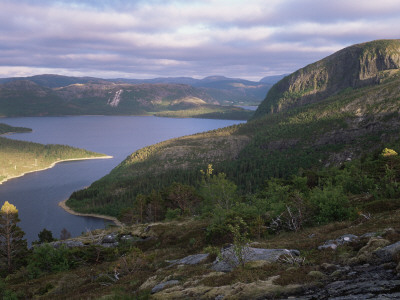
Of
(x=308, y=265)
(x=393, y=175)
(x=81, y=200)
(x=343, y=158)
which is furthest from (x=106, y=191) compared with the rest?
(x=308, y=265)

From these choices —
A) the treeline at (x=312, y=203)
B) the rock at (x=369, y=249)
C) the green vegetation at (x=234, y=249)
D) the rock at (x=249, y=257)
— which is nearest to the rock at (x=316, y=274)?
the green vegetation at (x=234, y=249)

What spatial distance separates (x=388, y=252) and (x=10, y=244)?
60.6 meters

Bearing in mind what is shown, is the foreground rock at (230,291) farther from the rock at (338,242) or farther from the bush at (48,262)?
the bush at (48,262)

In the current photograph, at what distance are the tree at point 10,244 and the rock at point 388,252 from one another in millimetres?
57619

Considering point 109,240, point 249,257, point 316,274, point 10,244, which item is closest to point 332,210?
point 249,257

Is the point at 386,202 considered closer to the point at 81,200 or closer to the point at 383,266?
the point at 383,266

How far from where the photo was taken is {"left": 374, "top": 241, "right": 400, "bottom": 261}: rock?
49.9ft

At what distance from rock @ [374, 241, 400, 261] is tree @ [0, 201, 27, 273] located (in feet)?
189

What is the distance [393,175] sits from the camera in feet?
146

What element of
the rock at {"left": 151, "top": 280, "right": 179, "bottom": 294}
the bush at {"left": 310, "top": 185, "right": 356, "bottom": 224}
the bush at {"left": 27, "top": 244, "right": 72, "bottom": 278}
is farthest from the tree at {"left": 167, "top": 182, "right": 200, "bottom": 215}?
the rock at {"left": 151, "top": 280, "right": 179, "bottom": 294}

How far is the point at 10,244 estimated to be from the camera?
175 ft

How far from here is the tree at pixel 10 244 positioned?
52500 mm

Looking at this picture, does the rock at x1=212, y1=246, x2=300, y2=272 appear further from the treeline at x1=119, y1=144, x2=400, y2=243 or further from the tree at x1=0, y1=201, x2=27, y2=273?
the tree at x1=0, y1=201, x2=27, y2=273

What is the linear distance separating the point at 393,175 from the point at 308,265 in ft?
117
